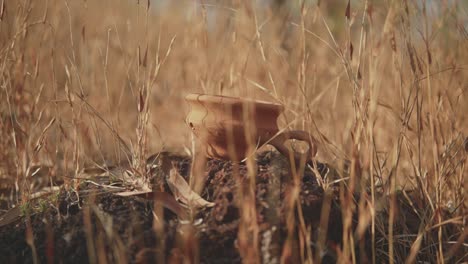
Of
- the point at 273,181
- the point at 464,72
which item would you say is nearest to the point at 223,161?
the point at 273,181

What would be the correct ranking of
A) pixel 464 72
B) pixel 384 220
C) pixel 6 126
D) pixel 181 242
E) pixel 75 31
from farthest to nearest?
pixel 75 31
pixel 464 72
pixel 6 126
pixel 384 220
pixel 181 242

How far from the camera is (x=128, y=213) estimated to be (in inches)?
49.4

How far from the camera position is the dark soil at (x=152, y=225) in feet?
3.74

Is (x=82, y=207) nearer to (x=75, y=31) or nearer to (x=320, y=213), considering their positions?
(x=320, y=213)

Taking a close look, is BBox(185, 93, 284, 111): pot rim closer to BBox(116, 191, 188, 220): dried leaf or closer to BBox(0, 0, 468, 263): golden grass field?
BBox(0, 0, 468, 263): golden grass field

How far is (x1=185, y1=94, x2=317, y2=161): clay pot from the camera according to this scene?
128 centimetres

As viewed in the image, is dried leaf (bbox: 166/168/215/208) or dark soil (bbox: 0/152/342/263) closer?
dark soil (bbox: 0/152/342/263)

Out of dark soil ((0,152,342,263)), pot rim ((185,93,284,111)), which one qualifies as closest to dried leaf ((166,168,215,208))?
dark soil ((0,152,342,263))

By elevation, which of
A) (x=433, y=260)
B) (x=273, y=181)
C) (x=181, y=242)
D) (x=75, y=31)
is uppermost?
(x=75, y=31)

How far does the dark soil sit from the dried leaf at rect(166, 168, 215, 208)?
23 millimetres

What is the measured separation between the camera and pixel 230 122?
1295 millimetres

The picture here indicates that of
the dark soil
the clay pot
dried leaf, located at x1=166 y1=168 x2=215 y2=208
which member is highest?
the clay pot

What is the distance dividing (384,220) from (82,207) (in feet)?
2.58

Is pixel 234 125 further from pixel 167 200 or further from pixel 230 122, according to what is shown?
pixel 167 200
